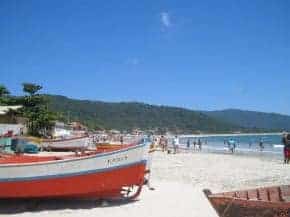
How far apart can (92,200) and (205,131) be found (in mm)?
189610

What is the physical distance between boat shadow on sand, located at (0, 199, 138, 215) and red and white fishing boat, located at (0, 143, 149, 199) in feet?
0.75

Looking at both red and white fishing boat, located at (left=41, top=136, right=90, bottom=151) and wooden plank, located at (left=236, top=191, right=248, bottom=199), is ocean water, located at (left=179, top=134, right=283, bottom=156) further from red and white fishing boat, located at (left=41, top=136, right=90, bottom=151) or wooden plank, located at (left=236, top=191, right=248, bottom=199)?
wooden plank, located at (left=236, top=191, right=248, bottom=199)

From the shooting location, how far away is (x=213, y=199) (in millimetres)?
7875

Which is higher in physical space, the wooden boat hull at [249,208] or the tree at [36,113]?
the tree at [36,113]

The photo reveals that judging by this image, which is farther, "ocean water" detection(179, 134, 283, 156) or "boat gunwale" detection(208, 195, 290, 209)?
"ocean water" detection(179, 134, 283, 156)

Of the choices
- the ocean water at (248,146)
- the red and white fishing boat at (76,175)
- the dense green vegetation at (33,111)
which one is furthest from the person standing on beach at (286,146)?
the dense green vegetation at (33,111)

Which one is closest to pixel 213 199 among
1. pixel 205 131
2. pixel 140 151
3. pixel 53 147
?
pixel 140 151

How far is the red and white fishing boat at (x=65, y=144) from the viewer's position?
28.8 metres

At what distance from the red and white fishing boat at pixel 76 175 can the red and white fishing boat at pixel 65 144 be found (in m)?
18.7

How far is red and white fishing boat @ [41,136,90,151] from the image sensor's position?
2879 centimetres

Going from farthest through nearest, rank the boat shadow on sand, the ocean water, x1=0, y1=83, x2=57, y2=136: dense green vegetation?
the ocean water
x1=0, y1=83, x2=57, y2=136: dense green vegetation
the boat shadow on sand

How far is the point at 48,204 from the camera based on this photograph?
9.95 meters

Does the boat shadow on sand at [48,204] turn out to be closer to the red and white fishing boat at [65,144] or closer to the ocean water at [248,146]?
the red and white fishing boat at [65,144]

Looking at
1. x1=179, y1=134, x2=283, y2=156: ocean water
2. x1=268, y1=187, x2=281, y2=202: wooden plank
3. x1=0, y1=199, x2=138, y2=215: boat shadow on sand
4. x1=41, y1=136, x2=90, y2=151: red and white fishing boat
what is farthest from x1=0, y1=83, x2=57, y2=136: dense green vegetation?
x1=268, y1=187, x2=281, y2=202: wooden plank
